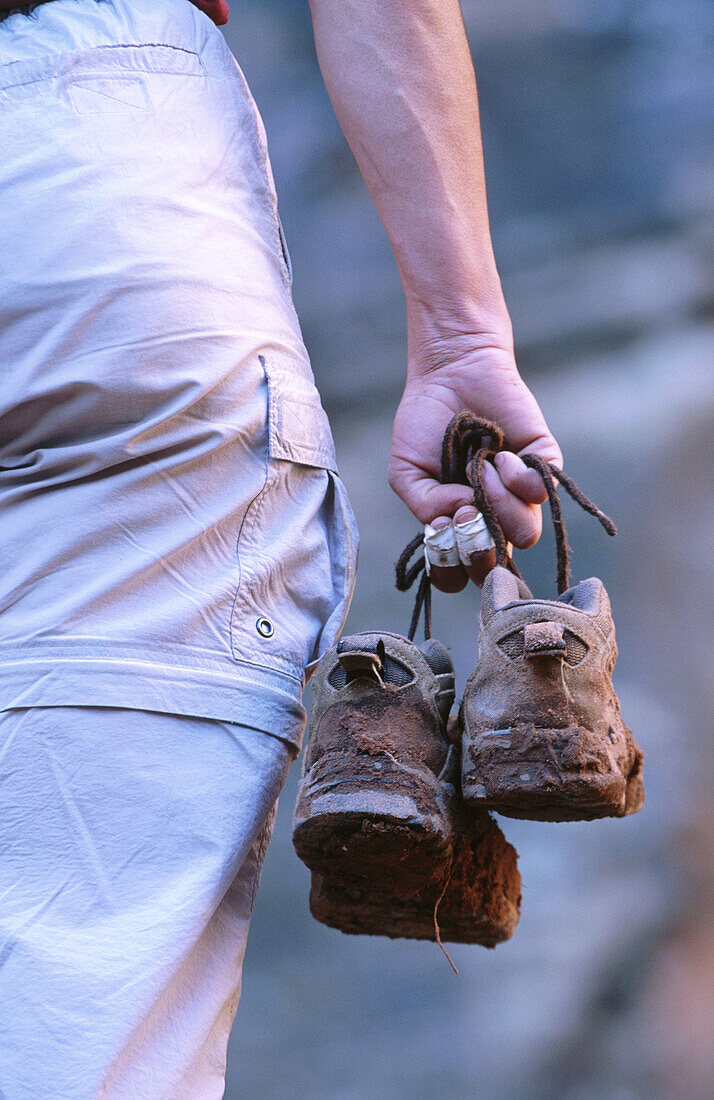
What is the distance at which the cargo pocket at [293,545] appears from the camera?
0.71 metres

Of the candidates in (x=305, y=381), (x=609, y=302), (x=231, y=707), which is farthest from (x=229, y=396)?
(x=609, y=302)

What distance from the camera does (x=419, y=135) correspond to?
33.3 inches

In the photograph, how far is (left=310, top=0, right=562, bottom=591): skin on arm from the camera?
839mm

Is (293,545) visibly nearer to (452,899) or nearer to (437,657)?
(437,657)

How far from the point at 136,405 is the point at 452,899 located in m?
0.44

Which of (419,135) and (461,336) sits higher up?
(419,135)

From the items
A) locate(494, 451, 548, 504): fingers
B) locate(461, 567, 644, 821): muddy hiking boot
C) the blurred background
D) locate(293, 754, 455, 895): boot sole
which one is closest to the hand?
locate(494, 451, 548, 504): fingers

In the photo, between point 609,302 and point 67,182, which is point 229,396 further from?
point 609,302

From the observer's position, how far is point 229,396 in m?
0.71

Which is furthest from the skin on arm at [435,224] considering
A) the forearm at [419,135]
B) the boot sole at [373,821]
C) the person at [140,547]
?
the boot sole at [373,821]

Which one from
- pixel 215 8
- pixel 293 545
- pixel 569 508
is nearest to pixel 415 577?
pixel 293 545

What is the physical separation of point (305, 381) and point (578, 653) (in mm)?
270

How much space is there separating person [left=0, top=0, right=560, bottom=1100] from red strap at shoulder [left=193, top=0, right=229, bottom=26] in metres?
0.08

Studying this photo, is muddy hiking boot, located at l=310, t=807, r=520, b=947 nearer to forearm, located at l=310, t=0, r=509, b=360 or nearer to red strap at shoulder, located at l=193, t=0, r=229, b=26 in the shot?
forearm, located at l=310, t=0, r=509, b=360
